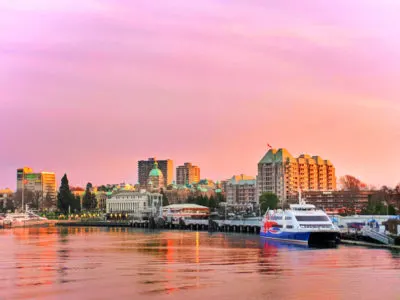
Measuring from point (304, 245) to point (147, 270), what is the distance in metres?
40.7

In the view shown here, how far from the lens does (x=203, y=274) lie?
59.0 meters

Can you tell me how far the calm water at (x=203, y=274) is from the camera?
48.1 m

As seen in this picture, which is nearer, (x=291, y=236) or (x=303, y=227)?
(x=303, y=227)

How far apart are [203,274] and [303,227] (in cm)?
4567

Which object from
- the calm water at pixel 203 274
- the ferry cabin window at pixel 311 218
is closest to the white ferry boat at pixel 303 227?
the ferry cabin window at pixel 311 218

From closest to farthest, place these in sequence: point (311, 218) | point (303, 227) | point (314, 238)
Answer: point (314, 238) < point (303, 227) < point (311, 218)

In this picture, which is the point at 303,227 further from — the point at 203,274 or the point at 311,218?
the point at 203,274

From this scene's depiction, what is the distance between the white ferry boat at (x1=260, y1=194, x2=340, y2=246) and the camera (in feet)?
319

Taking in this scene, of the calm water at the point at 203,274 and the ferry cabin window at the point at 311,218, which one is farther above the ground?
the ferry cabin window at the point at 311,218

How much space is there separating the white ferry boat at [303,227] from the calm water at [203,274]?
9.08m

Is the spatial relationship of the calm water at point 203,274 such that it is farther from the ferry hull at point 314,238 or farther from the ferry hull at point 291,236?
the ferry hull at point 291,236

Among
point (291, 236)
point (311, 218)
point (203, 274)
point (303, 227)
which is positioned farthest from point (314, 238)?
point (203, 274)

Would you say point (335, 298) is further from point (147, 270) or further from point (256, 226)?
point (256, 226)

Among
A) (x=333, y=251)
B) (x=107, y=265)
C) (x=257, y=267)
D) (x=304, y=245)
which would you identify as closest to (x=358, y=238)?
(x=304, y=245)
